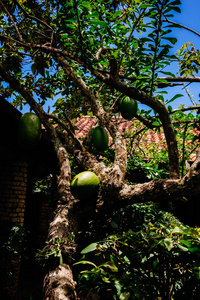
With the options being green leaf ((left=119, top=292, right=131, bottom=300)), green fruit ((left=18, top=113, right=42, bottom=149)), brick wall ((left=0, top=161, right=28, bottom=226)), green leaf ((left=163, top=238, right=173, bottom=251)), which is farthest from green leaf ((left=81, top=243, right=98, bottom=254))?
brick wall ((left=0, top=161, right=28, bottom=226))

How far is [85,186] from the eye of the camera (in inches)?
65.9

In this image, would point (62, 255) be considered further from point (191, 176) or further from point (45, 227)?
point (45, 227)

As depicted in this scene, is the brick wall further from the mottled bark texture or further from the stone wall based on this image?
the mottled bark texture

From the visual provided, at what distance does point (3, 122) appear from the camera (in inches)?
130

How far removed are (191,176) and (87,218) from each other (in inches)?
39.4

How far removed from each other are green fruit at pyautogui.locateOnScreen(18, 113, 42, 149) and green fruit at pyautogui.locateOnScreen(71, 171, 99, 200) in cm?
76

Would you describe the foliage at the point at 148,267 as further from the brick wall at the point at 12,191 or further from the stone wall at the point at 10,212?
the brick wall at the point at 12,191

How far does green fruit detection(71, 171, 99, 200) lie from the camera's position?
1.67 m

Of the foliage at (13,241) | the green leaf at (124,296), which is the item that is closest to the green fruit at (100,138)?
the green leaf at (124,296)

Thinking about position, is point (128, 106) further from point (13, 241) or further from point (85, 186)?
point (13, 241)

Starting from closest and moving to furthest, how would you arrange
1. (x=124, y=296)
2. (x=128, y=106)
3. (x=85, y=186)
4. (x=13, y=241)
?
(x=124, y=296), (x=85, y=186), (x=128, y=106), (x=13, y=241)

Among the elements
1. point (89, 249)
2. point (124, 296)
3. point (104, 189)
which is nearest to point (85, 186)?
point (104, 189)

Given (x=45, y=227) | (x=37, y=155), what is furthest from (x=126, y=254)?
(x=45, y=227)

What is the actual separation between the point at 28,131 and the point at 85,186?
3.00ft
